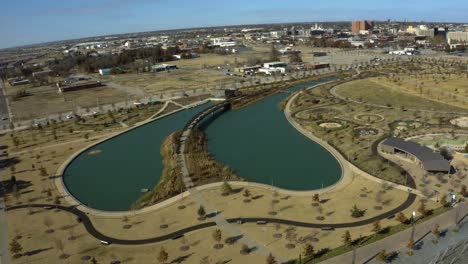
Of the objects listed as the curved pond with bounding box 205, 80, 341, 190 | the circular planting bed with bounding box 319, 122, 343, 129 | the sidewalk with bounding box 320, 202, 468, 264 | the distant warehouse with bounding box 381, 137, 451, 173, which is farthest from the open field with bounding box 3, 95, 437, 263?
the circular planting bed with bounding box 319, 122, 343, 129

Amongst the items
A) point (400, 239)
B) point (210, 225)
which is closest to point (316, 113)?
point (210, 225)

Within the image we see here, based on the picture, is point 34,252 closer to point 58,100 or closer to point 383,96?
point 383,96

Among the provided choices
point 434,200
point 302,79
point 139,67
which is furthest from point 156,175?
point 139,67

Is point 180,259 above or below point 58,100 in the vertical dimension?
below

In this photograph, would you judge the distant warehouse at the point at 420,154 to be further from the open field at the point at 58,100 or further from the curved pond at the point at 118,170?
the open field at the point at 58,100

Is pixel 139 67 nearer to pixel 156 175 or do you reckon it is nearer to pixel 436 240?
pixel 156 175

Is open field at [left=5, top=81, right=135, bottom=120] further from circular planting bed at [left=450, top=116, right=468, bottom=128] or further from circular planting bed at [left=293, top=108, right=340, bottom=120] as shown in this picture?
circular planting bed at [left=450, top=116, right=468, bottom=128]
